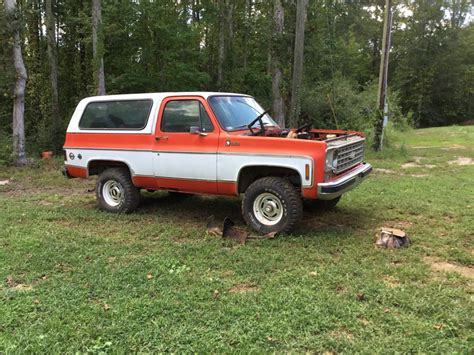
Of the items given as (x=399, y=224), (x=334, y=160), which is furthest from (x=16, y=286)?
(x=399, y=224)

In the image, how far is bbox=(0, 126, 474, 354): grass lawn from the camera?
131 inches

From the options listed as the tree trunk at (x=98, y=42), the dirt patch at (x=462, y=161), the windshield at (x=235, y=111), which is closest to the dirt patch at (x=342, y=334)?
the windshield at (x=235, y=111)

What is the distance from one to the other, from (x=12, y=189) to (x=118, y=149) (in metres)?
4.17

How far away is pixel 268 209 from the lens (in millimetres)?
5801

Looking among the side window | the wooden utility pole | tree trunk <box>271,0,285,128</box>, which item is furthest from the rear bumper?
tree trunk <box>271,0,285,128</box>

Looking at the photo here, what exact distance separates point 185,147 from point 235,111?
3.10 ft

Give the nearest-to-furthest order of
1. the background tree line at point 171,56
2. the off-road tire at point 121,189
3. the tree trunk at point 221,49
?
the off-road tire at point 121,189, the background tree line at point 171,56, the tree trunk at point 221,49

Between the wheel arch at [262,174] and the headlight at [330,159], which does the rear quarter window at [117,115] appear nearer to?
the wheel arch at [262,174]

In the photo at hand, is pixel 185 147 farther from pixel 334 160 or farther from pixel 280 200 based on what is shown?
pixel 334 160

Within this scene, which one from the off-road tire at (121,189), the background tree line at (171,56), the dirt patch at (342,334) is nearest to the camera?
the dirt patch at (342,334)

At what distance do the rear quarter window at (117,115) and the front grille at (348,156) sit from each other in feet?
9.75

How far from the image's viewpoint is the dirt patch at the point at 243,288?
417 centimetres

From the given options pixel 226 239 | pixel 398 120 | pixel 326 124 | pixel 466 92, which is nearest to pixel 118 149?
pixel 226 239

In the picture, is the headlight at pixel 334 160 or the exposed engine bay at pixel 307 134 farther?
the exposed engine bay at pixel 307 134
